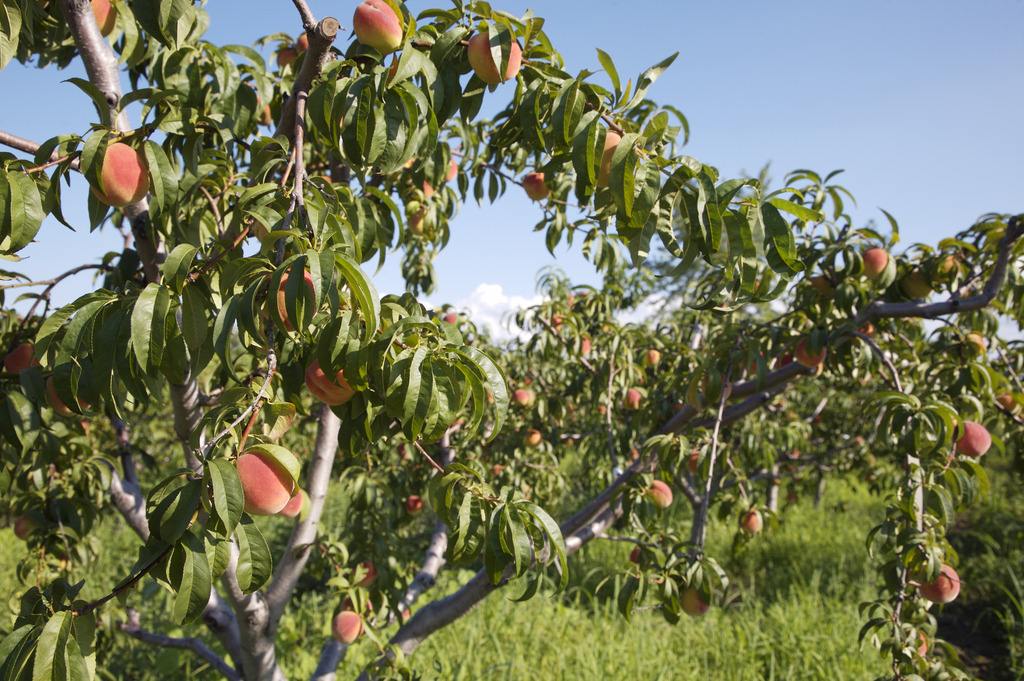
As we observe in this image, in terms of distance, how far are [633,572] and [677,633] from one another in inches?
79.5

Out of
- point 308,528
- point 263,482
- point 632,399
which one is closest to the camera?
point 263,482

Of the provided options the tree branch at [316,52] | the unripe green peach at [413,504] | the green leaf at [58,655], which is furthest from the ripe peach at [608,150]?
the unripe green peach at [413,504]

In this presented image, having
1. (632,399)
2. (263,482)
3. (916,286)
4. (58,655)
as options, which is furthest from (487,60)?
(632,399)

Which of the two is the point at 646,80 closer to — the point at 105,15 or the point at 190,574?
the point at 190,574

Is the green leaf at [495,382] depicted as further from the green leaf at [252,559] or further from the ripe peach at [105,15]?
the ripe peach at [105,15]

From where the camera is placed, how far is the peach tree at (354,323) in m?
0.70

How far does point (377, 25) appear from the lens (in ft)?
2.75

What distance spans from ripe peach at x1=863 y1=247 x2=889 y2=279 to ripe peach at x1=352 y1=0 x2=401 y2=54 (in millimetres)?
1432

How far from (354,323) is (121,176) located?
0.40 m

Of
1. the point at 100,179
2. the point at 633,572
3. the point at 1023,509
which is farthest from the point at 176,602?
the point at 1023,509

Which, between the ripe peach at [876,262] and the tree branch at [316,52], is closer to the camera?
the tree branch at [316,52]

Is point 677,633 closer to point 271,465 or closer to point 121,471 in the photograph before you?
point 121,471

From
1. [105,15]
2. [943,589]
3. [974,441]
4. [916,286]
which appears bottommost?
[943,589]

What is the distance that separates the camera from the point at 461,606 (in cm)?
172
